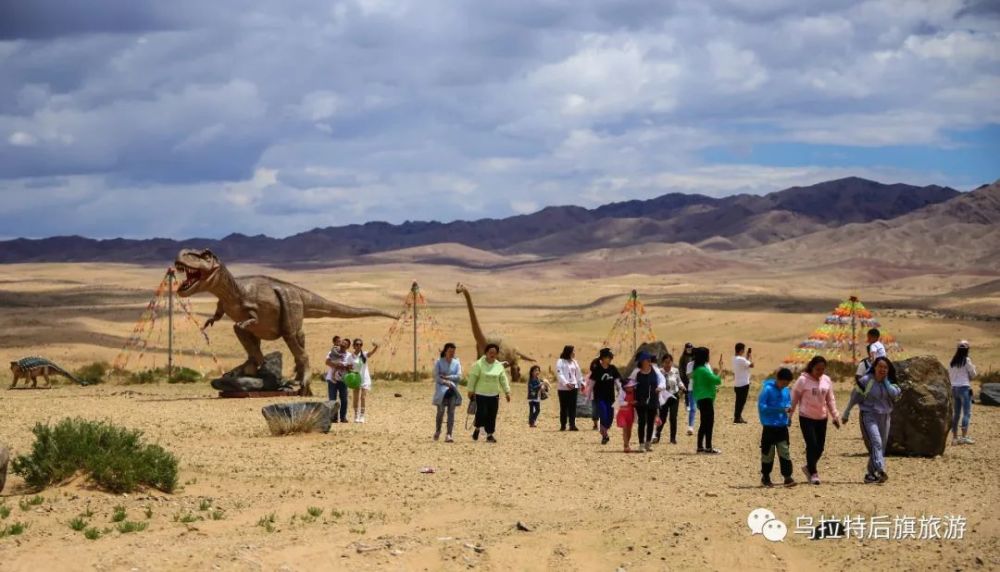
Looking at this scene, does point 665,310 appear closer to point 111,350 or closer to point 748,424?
point 111,350

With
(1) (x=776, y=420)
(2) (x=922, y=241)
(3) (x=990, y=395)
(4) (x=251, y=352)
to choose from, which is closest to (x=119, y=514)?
(1) (x=776, y=420)

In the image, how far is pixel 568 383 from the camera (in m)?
18.6

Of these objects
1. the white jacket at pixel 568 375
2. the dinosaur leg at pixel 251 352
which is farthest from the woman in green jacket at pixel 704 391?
the dinosaur leg at pixel 251 352

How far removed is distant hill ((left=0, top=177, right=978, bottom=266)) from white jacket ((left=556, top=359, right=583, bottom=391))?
121552mm

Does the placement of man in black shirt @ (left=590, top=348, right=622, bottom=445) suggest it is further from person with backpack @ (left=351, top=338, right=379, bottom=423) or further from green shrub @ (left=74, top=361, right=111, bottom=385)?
green shrub @ (left=74, top=361, right=111, bottom=385)

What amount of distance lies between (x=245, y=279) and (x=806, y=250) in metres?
115

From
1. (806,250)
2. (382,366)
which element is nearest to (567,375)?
(382,366)

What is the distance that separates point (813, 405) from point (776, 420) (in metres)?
0.45

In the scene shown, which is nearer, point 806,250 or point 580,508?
point 580,508

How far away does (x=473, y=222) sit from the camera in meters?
196

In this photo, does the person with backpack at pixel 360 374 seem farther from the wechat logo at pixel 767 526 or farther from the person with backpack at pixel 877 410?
the wechat logo at pixel 767 526

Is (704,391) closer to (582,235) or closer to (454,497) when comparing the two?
(454,497)

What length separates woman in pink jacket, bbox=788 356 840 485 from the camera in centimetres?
1277

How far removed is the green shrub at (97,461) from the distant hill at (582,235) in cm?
12709
